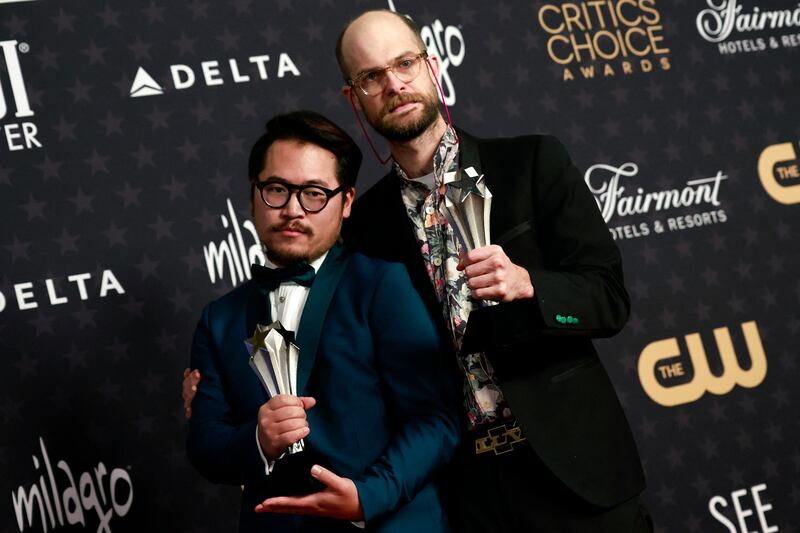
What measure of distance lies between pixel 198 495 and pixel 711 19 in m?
2.24

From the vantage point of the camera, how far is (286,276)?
1723mm

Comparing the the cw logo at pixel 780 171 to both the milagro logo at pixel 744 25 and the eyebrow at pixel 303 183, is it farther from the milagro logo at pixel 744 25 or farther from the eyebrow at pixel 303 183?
the eyebrow at pixel 303 183

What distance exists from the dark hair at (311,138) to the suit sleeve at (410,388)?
23 centimetres

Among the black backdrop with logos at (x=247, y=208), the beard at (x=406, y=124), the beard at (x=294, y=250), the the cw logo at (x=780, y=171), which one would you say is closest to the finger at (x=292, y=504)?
the beard at (x=294, y=250)

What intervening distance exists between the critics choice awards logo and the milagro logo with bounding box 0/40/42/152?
158cm

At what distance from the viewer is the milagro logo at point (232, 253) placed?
2.75 meters

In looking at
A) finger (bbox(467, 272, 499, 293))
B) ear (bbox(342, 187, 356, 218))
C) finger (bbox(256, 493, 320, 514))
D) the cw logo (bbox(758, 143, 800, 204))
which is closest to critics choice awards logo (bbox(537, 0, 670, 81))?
the cw logo (bbox(758, 143, 800, 204))

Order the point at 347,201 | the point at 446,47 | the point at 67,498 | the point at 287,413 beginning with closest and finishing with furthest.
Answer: the point at 287,413, the point at 347,201, the point at 67,498, the point at 446,47

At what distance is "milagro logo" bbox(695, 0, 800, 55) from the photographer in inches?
126

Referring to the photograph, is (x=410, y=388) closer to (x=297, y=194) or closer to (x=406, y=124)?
(x=297, y=194)

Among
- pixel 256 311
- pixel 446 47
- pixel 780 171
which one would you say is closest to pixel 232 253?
pixel 446 47

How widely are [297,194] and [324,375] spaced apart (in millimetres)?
332

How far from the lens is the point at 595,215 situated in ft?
6.31

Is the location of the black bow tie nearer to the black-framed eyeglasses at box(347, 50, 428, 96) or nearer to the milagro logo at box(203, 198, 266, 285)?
the black-framed eyeglasses at box(347, 50, 428, 96)
